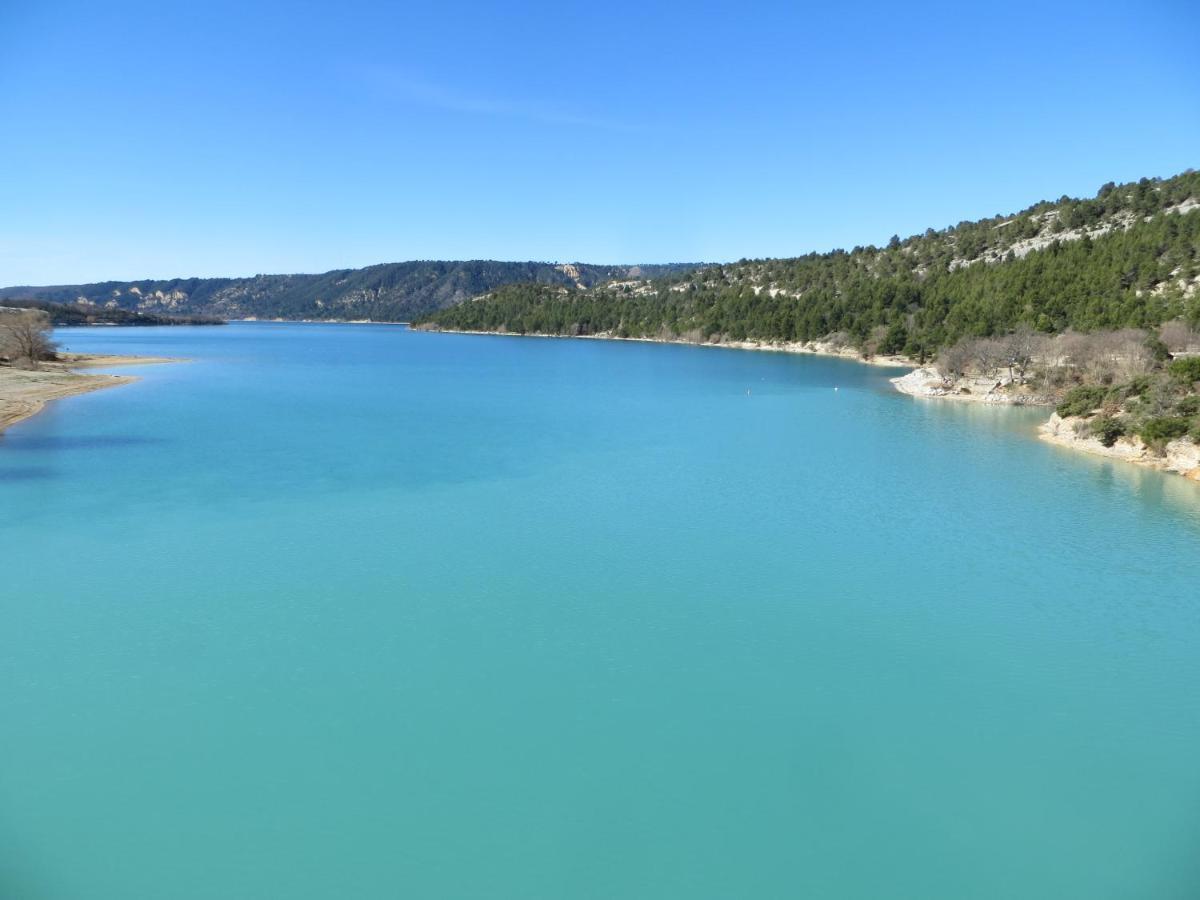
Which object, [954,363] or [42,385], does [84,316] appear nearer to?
[42,385]

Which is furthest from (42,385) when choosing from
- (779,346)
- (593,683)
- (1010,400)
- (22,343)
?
(779,346)

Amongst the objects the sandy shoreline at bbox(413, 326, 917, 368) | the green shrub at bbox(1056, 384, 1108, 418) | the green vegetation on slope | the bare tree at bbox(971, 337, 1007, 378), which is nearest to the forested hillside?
the sandy shoreline at bbox(413, 326, 917, 368)

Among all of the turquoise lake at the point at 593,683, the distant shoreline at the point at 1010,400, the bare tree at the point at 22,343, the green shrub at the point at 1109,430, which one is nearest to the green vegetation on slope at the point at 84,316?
the bare tree at the point at 22,343

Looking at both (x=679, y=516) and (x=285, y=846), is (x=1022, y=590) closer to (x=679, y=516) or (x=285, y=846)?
(x=679, y=516)

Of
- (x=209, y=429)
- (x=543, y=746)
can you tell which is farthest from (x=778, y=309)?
(x=543, y=746)

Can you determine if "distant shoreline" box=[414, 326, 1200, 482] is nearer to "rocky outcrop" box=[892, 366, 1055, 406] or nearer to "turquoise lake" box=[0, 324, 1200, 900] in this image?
"rocky outcrop" box=[892, 366, 1055, 406]
